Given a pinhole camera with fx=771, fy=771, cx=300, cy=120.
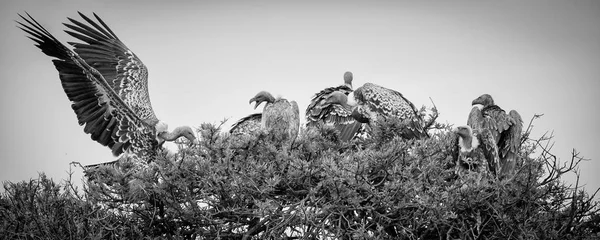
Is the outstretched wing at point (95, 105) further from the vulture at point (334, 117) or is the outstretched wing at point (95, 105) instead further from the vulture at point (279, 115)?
the vulture at point (334, 117)

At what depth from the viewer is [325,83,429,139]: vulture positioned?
32.3 feet

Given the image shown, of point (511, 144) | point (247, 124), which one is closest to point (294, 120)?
point (247, 124)

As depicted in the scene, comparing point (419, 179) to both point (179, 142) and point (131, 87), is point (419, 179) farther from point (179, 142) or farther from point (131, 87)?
point (131, 87)

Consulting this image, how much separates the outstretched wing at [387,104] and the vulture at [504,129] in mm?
944

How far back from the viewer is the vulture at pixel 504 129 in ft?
28.8

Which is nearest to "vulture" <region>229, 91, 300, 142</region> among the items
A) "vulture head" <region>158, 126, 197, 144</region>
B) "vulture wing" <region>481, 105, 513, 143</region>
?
"vulture head" <region>158, 126, 197, 144</region>

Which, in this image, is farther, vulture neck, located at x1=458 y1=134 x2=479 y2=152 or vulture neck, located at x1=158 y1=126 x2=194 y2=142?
vulture neck, located at x1=158 y1=126 x2=194 y2=142

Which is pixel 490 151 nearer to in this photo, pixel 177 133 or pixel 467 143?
pixel 467 143

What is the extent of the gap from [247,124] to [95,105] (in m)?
1.91

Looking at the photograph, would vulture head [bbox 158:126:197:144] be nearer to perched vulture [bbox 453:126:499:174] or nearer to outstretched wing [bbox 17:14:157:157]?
outstretched wing [bbox 17:14:157:157]

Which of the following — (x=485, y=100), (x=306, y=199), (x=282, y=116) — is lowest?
(x=306, y=199)

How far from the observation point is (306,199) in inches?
263

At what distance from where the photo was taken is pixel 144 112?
437 inches

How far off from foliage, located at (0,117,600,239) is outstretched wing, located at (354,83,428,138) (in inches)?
95.2
